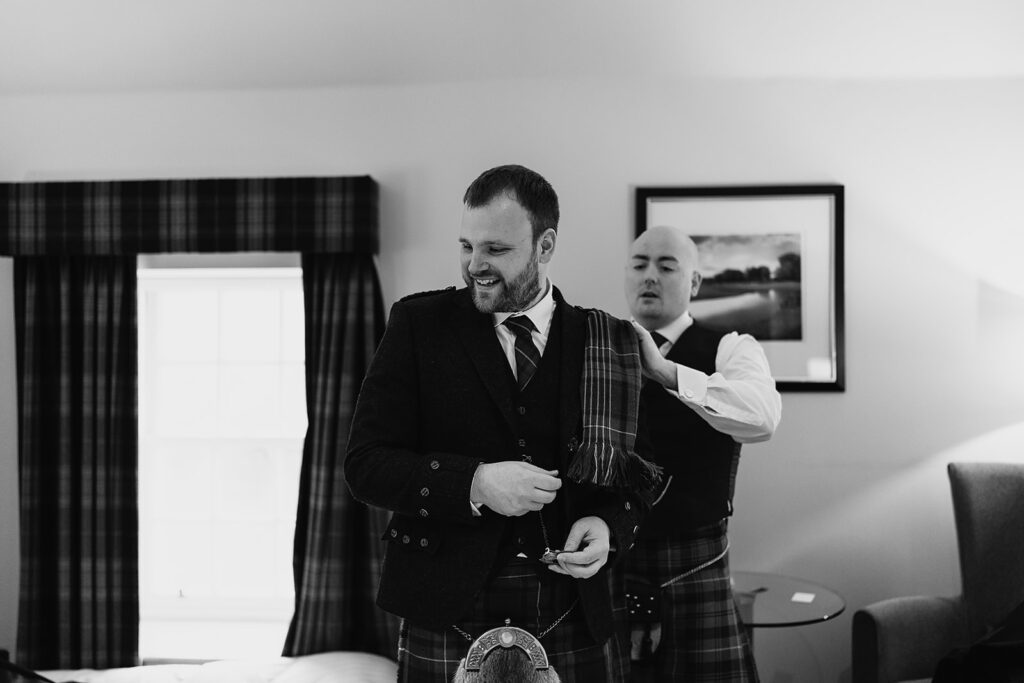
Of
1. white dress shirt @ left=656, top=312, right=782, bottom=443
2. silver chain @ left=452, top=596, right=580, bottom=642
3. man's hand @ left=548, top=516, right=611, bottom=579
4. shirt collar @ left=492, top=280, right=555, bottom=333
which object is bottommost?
silver chain @ left=452, top=596, right=580, bottom=642

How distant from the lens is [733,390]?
203 centimetres

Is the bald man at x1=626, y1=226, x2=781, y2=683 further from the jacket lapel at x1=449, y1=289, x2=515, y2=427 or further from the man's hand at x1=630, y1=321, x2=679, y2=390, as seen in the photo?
the jacket lapel at x1=449, y1=289, x2=515, y2=427

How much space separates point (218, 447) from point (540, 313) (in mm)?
2427

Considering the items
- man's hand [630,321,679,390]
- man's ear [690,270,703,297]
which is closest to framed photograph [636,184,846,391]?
man's ear [690,270,703,297]

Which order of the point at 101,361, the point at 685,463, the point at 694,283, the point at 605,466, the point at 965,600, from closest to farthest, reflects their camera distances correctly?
the point at 605,466 < the point at 685,463 < the point at 694,283 < the point at 965,600 < the point at 101,361

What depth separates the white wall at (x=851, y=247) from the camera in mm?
3268

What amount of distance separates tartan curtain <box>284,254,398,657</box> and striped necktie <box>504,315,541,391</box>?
1786 millimetres

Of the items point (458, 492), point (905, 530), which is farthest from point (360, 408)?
point (905, 530)

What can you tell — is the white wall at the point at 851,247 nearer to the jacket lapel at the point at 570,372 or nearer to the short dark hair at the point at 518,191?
the jacket lapel at the point at 570,372

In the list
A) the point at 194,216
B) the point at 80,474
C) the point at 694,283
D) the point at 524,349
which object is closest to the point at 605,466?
the point at 524,349

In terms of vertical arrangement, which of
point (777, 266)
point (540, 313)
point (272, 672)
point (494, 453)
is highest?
point (777, 266)

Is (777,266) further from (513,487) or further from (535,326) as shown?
(513,487)

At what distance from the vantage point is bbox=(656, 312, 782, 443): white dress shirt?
6.30ft

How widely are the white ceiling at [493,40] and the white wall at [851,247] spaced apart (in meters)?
0.09
